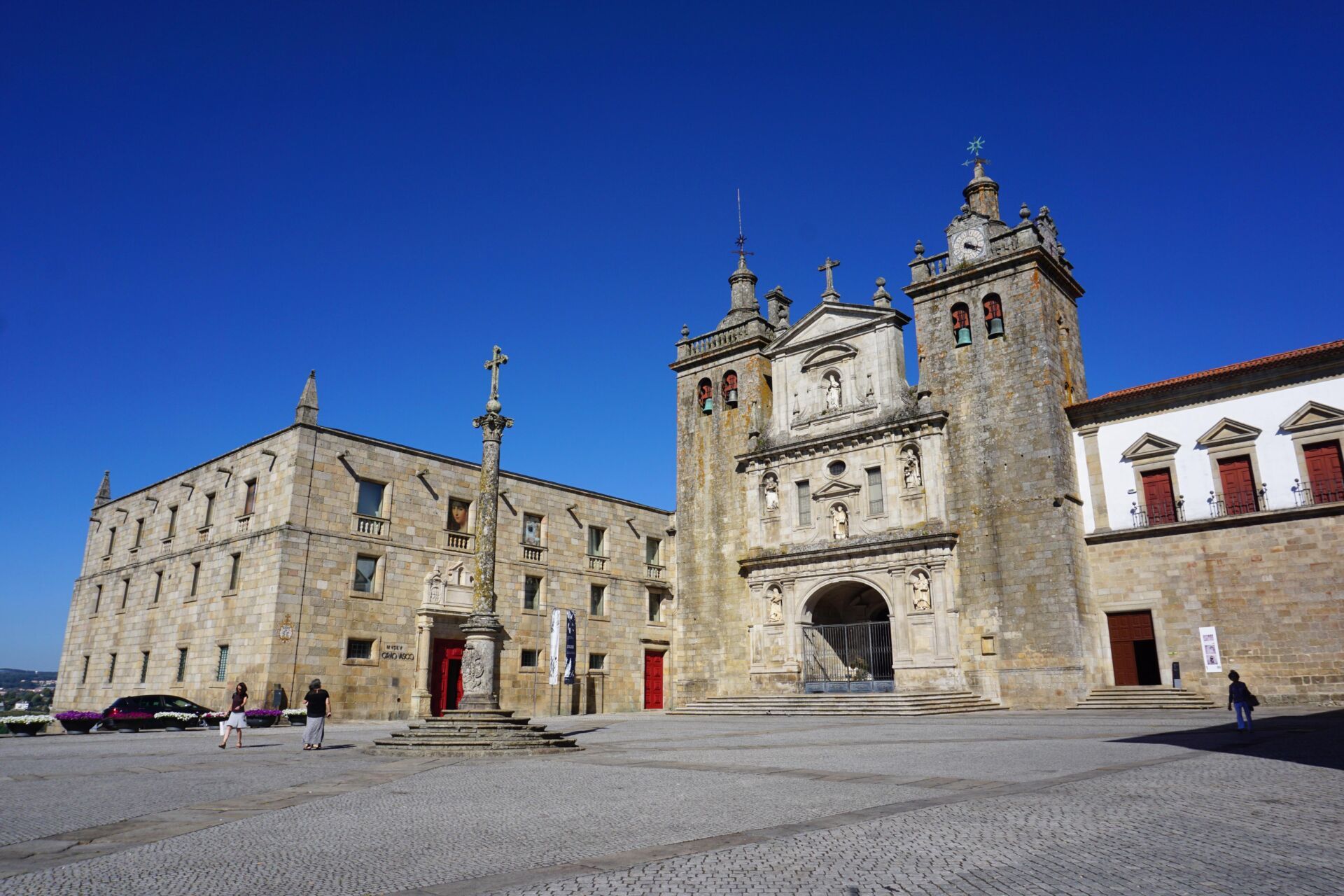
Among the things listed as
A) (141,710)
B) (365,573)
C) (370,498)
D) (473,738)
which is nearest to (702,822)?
(473,738)

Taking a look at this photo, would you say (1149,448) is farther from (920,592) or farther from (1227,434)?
(920,592)

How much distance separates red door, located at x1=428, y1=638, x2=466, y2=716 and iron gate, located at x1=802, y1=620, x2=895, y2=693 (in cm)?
1196

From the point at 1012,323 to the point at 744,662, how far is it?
50.8 feet

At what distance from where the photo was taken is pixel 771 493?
112 ft

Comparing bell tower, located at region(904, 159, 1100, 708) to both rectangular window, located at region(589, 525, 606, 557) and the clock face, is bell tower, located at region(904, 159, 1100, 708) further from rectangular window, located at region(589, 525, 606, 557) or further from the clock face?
rectangular window, located at region(589, 525, 606, 557)

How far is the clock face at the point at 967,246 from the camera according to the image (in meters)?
30.5

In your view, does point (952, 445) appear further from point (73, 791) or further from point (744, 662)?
point (73, 791)

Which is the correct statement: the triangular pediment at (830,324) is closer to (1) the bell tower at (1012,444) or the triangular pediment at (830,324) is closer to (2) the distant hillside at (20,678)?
(1) the bell tower at (1012,444)

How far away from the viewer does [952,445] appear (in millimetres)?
29812

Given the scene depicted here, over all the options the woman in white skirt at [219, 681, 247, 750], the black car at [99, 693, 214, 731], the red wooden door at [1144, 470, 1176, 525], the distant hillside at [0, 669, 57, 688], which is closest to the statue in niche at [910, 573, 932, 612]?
the red wooden door at [1144, 470, 1176, 525]

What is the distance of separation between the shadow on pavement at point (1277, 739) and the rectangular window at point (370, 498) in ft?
73.4

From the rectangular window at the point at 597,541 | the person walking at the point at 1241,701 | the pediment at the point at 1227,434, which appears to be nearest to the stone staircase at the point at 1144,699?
the pediment at the point at 1227,434

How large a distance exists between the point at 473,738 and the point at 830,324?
2268cm

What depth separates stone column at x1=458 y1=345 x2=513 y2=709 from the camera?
17.1m
